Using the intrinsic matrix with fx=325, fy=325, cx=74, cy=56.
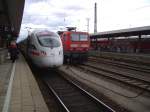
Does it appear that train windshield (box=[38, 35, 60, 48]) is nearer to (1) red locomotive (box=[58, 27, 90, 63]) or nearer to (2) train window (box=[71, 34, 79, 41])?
(1) red locomotive (box=[58, 27, 90, 63])

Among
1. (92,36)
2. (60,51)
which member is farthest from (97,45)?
(60,51)

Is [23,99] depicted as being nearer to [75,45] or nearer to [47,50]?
[47,50]

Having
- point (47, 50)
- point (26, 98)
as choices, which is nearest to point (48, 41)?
point (47, 50)

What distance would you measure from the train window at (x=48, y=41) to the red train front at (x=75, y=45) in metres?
8.78

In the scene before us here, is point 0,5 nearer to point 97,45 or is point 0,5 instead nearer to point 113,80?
point 113,80

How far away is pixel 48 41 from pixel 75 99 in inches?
298

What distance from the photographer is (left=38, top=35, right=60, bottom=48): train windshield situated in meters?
19.3

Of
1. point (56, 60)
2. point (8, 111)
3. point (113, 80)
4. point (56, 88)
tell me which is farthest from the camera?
point (56, 60)

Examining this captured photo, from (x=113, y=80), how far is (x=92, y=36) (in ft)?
138

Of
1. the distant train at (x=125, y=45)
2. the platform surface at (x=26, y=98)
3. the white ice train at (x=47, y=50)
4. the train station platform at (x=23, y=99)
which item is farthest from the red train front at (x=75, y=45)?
the distant train at (x=125, y=45)

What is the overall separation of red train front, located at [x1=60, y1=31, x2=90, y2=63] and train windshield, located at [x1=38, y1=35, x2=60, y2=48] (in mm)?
8746

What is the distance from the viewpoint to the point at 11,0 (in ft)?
79.6

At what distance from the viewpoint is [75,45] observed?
2872 cm

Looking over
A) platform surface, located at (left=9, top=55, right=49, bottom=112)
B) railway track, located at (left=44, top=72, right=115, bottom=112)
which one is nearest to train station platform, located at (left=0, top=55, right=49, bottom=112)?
platform surface, located at (left=9, top=55, right=49, bottom=112)
